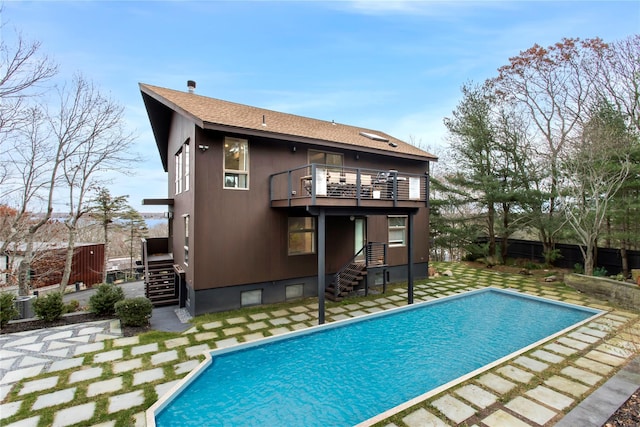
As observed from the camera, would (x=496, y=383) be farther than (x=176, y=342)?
No

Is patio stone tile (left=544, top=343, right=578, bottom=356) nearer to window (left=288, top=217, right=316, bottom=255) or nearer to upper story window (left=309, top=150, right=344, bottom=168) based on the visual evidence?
window (left=288, top=217, right=316, bottom=255)

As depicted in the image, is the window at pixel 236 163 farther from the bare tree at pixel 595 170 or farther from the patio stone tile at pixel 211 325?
the bare tree at pixel 595 170

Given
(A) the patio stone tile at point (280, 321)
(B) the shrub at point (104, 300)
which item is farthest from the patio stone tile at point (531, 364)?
(B) the shrub at point (104, 300)

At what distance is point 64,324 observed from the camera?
23.1 feet

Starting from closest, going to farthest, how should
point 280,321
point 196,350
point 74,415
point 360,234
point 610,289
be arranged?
point 74,415, point 196,350, point 280,321, point 610,289, point 360,234

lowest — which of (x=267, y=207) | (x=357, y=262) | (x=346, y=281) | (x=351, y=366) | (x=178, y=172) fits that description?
(x=351, y=366)

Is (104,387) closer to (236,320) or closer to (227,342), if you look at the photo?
(227,342)

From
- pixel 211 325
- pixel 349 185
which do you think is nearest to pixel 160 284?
pixel 211 325

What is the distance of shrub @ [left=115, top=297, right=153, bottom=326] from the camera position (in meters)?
6.68

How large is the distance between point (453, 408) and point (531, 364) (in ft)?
7.48

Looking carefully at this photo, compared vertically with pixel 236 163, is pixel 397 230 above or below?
below

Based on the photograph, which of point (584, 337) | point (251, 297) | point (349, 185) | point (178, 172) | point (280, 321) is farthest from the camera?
point (178, 172)

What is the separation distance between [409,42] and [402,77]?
4.49m

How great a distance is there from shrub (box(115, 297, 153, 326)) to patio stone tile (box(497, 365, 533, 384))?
7247 mm
